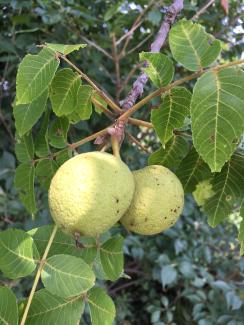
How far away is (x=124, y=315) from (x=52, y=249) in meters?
1.89

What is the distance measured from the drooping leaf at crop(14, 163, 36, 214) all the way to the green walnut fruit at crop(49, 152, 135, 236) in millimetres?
297

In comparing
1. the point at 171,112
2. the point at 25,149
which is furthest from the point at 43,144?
the point at 171,112

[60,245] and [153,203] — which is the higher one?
[153,203]

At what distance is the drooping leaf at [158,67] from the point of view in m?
1.01

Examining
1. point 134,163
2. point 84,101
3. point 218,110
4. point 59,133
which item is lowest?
point 134,163

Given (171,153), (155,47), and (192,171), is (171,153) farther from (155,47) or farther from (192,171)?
(155,47)

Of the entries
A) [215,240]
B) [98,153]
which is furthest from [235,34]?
[98,153]

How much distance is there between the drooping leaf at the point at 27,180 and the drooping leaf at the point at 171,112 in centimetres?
40

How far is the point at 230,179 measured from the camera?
120 centimetres

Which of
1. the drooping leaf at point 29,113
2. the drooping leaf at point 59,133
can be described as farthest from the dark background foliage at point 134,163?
the drooping leaf at point 29,113

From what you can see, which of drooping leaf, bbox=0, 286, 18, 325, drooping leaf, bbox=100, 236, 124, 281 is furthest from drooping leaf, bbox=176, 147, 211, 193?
drooping leaf, bbox=0, 286, 18, 325

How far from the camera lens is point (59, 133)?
4.10ft

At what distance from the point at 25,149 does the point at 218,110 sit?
59 cm

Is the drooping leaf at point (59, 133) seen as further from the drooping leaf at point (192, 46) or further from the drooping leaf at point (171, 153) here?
the drooping leaf at point (192, 46)
